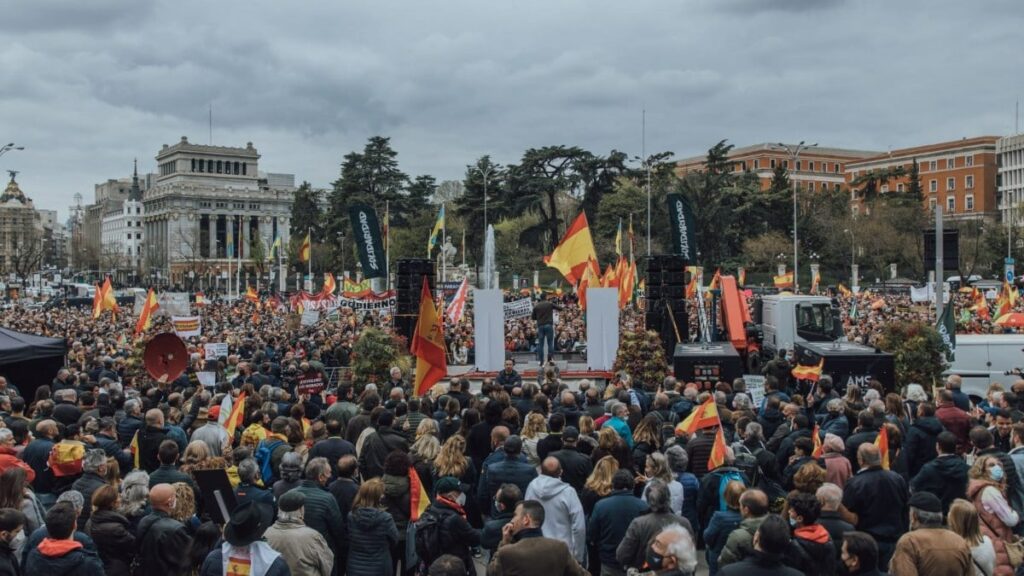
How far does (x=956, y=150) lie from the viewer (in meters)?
105

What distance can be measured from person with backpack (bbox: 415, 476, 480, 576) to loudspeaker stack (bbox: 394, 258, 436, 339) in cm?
1538

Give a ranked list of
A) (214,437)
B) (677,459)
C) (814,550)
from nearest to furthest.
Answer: (814,550) → (677,459) → (214,437)

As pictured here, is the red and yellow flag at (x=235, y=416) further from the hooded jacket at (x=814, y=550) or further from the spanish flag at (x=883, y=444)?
the spanish flag at (x=883, y=444)

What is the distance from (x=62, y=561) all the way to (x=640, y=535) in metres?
3.64

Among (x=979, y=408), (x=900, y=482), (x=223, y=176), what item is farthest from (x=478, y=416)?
(x=223, y=176)

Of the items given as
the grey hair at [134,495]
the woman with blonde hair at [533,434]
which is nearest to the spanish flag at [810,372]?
the woman with blonde hair at [533,434]

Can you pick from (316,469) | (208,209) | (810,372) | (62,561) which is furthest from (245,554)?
(208,209)

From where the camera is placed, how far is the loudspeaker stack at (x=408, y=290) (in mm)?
21953

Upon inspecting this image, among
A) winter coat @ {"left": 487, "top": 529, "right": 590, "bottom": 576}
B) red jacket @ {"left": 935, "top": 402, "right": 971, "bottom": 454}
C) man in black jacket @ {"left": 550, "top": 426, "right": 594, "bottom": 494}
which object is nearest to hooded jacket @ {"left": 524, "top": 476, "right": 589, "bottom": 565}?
man in black jacket @ {"left": 550, "top": 426, "right": 594, "bottom": 494}

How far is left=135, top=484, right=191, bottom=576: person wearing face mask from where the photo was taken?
19.7 feet

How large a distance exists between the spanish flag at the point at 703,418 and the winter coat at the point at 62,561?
212 inches

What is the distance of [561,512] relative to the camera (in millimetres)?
6820

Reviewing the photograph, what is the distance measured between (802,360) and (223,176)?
145m

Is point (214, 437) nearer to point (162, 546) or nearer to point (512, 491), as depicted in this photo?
point (162, 546)
